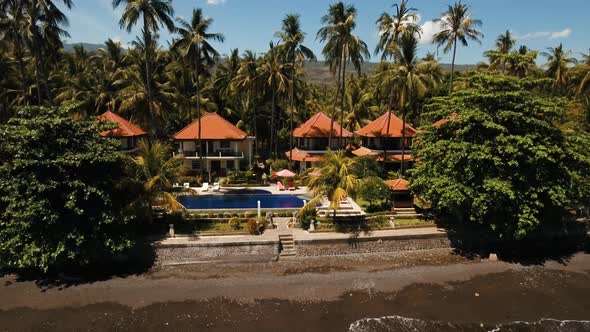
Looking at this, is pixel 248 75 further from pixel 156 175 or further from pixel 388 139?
pixel 156 175

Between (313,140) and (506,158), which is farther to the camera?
(313,140)

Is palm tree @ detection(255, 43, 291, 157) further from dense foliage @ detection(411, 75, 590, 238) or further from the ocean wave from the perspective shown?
the ocean wave

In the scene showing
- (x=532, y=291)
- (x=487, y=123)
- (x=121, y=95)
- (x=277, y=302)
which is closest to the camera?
(x=277, y=302)

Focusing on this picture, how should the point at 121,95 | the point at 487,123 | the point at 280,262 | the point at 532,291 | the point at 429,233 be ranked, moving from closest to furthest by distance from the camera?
1. the point at 532,291
2. the point at 487,123
3. the point at 280,262
4. the point at 429,233
5. the point at 121,95

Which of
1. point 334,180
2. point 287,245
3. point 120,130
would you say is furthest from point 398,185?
point 120,130

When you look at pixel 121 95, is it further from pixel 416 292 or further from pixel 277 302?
pixel 416 292

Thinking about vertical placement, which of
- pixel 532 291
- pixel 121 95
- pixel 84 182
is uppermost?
pixel 121 95

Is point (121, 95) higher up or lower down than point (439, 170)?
higher up

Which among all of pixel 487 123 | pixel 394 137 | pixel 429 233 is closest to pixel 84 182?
pixel 429 233
